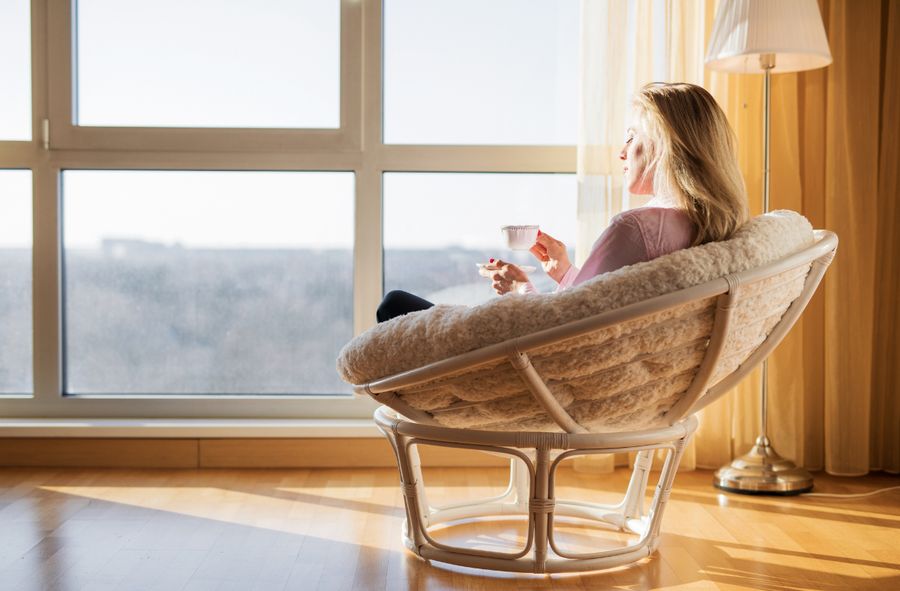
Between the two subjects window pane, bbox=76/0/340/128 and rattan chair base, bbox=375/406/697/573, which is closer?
rattan chair base, bbox=375/406/697/573

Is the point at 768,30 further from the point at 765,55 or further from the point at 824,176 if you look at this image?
the point at 824,176

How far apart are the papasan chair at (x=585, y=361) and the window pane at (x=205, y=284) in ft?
4.18

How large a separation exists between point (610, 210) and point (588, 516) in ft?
3.27

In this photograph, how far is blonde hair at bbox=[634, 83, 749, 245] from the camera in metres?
1.70

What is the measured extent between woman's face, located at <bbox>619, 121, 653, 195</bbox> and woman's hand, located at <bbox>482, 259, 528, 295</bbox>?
0.90 feet

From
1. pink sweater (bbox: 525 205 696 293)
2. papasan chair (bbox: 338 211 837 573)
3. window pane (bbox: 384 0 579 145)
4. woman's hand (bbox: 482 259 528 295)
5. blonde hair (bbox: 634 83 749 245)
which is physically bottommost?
papasan chair (bbox: 338 211 837 573)

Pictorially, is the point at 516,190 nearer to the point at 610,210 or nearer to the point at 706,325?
the point at 610,210

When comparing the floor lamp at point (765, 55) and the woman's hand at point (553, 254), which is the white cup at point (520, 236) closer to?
the woman's hand at point (553, 254)

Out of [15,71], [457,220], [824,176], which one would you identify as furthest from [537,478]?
[15,71]

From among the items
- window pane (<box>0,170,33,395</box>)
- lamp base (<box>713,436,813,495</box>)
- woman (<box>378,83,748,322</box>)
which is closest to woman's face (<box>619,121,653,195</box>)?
woman (<box>378,83,748,322</box>)

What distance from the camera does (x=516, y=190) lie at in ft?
9.95

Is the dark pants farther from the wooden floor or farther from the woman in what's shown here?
the wooden floor

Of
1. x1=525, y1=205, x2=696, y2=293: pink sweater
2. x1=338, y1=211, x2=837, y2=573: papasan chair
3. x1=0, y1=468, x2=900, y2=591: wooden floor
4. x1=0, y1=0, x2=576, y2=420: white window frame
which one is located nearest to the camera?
x1=338, y1=211, x2=837, y2=573: papasan chair

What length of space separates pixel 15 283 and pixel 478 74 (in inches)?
65.0
